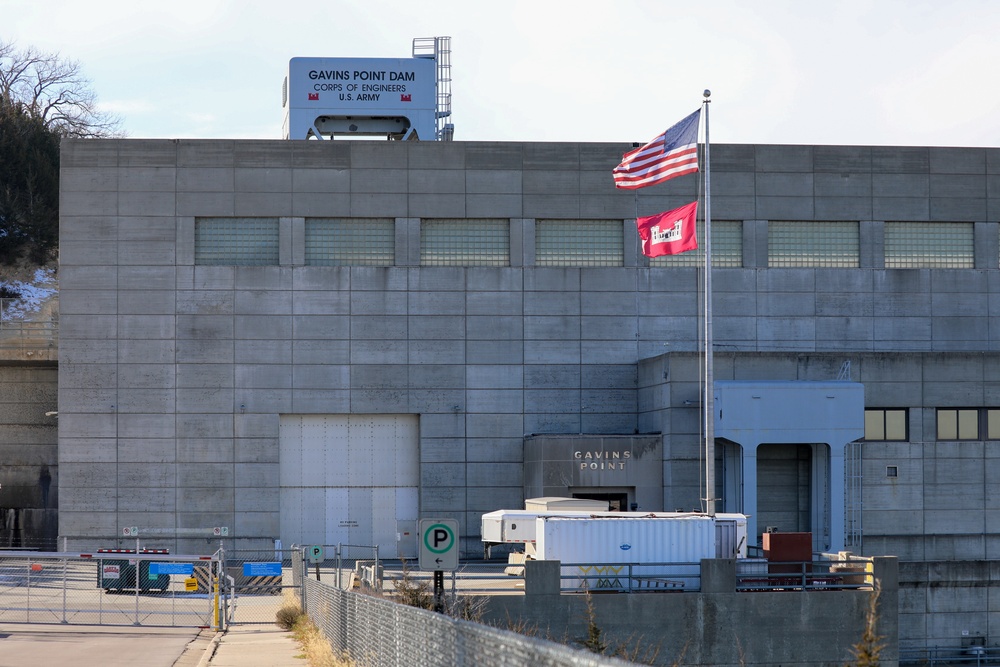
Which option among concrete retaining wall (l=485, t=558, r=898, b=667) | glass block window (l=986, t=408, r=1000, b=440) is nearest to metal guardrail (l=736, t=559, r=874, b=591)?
concrete retaining wall (l=485, t=558, r=898, b=667)

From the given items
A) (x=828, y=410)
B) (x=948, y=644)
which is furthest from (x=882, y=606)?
(x=828, y=410)

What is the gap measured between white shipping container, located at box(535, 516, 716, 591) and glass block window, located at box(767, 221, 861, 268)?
18187 millimetres

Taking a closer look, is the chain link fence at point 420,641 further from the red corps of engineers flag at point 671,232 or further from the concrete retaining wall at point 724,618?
the red corps of engineers flag at point 671,232

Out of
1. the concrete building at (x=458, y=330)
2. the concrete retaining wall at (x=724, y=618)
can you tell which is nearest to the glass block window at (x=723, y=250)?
the concrete building at (x=458, y=330)

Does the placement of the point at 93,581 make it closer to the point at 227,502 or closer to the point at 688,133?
the point at 227,502

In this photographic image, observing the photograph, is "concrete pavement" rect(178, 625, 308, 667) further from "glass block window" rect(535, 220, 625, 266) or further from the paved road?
"glass block window" rect(535, 220, 625, 266)

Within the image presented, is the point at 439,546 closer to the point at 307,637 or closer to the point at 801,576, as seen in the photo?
the point at 307,637

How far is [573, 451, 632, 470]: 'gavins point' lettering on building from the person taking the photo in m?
45.1

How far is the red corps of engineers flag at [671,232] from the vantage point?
113 feet

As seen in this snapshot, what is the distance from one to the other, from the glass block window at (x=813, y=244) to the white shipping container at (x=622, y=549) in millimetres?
18187

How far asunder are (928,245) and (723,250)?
831 centimetres

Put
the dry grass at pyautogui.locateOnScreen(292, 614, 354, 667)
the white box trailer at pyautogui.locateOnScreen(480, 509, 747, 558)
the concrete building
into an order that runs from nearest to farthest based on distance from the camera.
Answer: the dry grass at pyautogui.locateOnScreen(292, 614, 354, 667)
the white box trailer at pyautogui.locateOnScreen(480, 509, 747, 558)
the concrete building

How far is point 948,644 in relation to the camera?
3675 centimetres

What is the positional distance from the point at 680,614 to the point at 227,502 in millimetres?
20852
